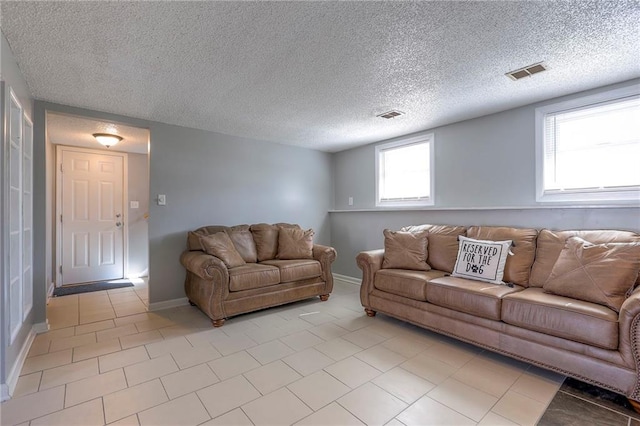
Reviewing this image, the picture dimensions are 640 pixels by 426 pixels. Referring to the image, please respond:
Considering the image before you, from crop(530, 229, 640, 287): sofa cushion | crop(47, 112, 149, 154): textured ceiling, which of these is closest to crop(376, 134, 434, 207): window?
crop(530, 229, 640, 287): sofa cushion

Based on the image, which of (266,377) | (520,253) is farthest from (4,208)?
(520,253)

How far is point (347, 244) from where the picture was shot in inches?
191

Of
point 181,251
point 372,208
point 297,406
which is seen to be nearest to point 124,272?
point 181,251

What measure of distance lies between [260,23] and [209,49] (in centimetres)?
48

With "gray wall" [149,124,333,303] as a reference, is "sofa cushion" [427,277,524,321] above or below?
below

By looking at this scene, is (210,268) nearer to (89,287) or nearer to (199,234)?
(199,234)

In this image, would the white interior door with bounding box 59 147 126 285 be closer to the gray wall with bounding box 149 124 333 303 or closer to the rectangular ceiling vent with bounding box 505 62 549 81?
the gray wall with bounding box 149 124 333 303

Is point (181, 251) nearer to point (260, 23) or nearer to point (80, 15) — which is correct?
point (80, 15)

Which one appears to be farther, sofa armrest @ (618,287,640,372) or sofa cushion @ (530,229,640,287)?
sofa cushion @ (530,229,640,287)

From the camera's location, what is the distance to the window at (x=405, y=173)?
3.91 metres

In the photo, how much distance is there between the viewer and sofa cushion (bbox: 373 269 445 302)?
268cm

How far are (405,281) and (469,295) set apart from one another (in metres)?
0.59

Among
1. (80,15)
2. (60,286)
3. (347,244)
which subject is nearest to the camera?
(80,15)

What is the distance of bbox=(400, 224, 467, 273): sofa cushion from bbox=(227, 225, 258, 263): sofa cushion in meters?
2.10
